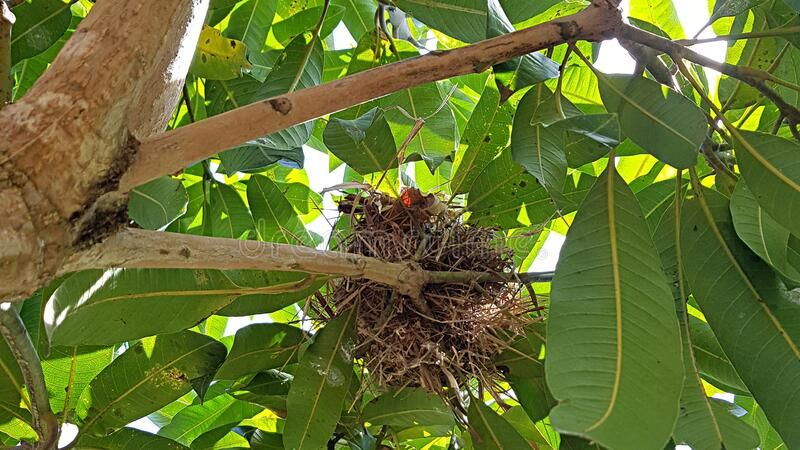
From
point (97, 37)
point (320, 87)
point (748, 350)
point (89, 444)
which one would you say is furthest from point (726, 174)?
point (89, 444)

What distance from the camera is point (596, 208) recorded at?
31.9 inches

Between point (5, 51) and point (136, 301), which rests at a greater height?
point (5, 51)

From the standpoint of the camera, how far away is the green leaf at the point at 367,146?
3.99 feet

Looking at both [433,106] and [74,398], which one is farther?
[433,106]

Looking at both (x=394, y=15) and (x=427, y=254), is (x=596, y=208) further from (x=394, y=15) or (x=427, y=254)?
(x=394, y=15)

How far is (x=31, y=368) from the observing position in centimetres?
90

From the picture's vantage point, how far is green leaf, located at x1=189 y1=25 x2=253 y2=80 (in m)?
1.25

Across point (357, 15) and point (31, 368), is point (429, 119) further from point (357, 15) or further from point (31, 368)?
point (31, 368)

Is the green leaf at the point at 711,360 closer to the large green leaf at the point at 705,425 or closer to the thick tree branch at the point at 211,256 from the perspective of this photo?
the large green leaf at the point at 705,425

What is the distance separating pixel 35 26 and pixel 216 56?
27cm

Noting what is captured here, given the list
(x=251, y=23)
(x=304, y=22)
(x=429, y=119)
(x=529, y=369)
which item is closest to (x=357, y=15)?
(x=304, y=22)

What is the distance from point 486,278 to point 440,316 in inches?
3.9

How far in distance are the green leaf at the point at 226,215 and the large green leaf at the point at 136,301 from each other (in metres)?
0.43

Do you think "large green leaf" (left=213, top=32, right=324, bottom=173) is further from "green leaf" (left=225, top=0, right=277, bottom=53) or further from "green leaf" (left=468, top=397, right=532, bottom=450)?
"green leaf" (left=468, top=397, right=532, bottom=450)
